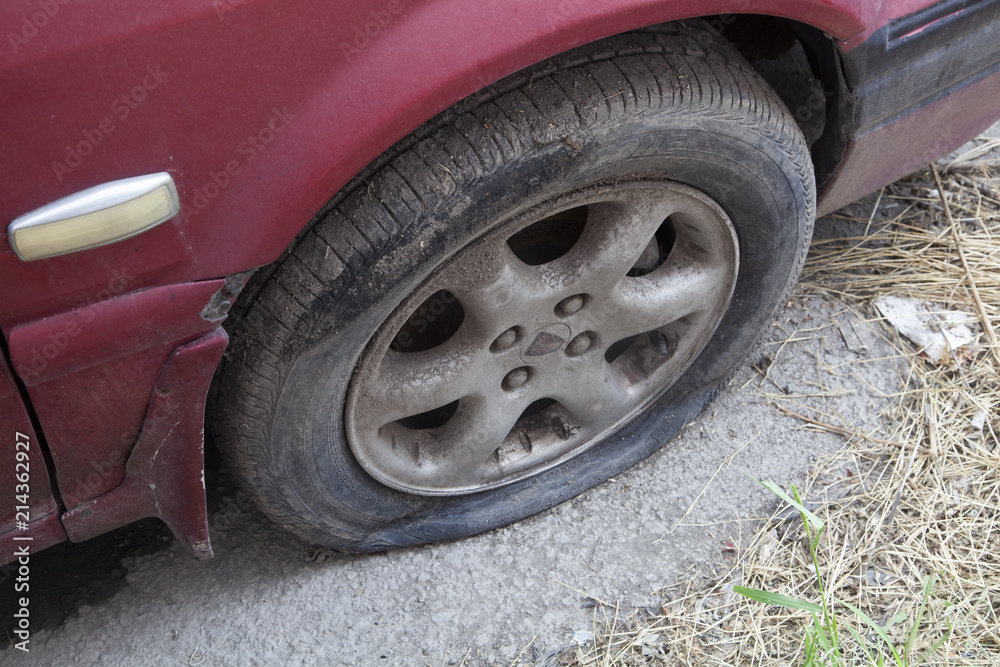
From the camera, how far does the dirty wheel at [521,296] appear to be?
4.30 ft

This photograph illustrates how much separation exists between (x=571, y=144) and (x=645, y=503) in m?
1.06

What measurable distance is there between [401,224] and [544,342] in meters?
0.54

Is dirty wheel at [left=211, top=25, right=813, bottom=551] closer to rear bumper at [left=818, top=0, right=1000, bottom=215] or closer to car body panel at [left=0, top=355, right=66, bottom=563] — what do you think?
rear bumper at [left=818, top=0, right=1000, bottom=215]

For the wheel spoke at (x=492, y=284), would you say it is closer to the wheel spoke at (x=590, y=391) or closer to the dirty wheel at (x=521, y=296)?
the dirty wheel at (x=521, y=296)

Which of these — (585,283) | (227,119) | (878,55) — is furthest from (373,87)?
(878,55)

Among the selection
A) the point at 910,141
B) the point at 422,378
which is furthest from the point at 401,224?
the point at 910,141

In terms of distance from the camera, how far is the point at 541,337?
1704 mm

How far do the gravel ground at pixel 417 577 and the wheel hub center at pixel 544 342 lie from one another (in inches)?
19.7

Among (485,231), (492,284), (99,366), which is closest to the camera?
(99,366)

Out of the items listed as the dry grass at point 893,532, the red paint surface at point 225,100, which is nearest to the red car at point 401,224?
the red paint surface at point 225,100

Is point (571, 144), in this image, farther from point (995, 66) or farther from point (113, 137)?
point (995, 66)

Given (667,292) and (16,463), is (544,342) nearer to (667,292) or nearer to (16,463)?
(667,292)

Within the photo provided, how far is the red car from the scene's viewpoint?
1.02 metres

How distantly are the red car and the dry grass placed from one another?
40 cm
